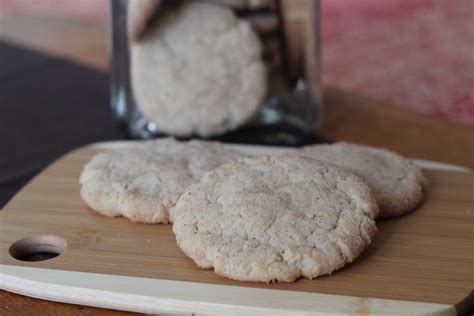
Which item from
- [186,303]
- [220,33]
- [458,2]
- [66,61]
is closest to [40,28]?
[66,61]

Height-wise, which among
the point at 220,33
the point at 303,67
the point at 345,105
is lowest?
the point at 345,105

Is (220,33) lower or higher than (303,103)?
higher

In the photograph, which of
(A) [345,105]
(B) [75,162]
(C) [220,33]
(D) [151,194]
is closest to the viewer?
(D) [151,194]

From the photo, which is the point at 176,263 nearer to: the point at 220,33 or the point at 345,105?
the point at 220,33

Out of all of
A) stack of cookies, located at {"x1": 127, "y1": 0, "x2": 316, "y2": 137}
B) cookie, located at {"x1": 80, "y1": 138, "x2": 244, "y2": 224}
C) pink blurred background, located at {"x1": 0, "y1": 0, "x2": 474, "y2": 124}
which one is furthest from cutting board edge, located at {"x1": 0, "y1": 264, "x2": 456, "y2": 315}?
pink blurred background, located at {"x1": 0, "y1": 0, "x2": 474, "y2": 124}

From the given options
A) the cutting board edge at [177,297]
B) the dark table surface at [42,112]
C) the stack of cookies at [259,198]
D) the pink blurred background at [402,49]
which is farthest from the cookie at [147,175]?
the pink blurred background at [402,49]

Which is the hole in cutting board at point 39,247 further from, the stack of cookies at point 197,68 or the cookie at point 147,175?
the stack of cookies at point 197,68

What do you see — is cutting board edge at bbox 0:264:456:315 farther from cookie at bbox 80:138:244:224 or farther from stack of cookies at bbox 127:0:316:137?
stack of cookies at bbox 127:0:316:137

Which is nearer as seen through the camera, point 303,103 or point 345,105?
point 303,103
